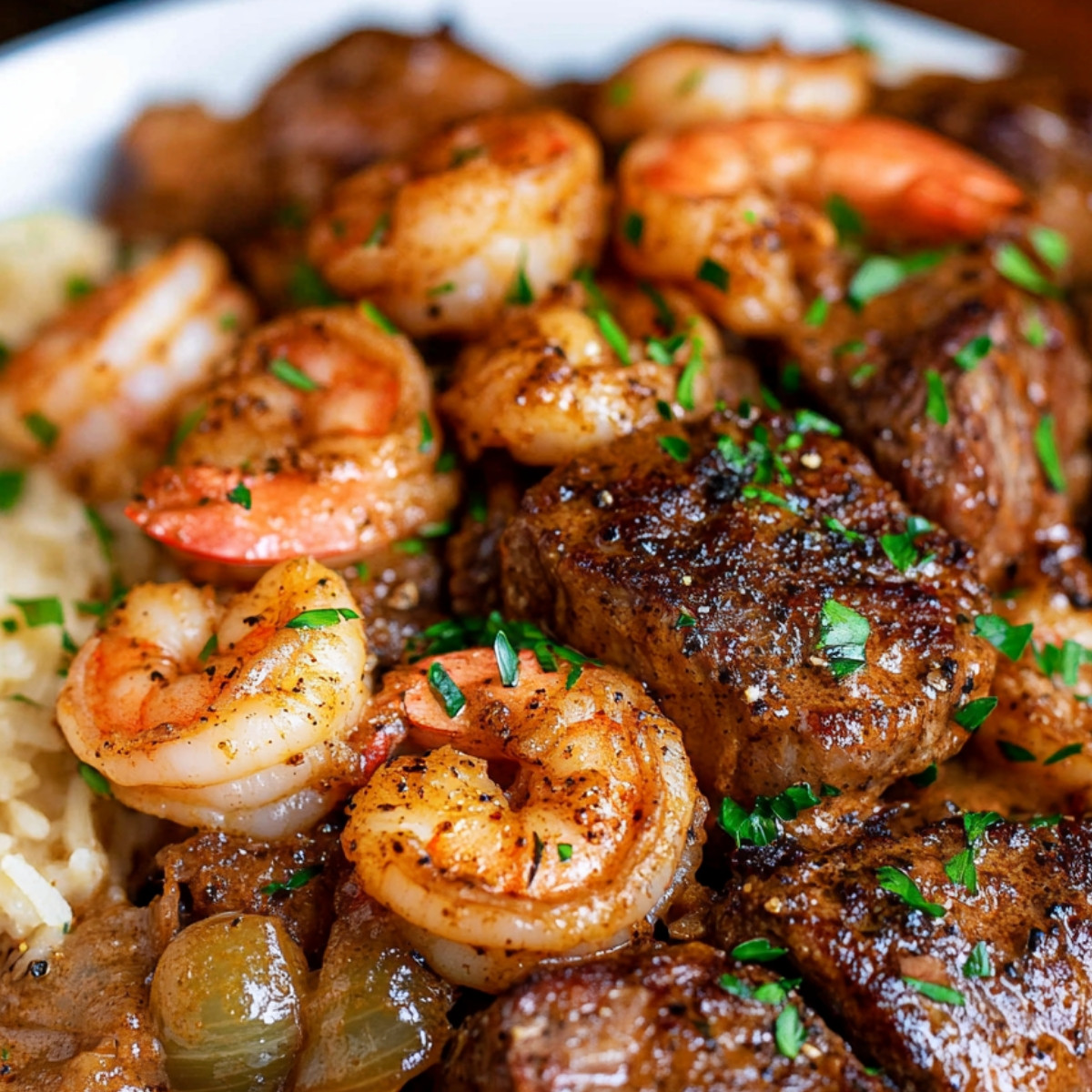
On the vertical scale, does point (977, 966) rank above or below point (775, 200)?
below

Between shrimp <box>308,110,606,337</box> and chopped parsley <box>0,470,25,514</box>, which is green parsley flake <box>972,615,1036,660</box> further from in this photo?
chopped parsley <box>0,470,25,514</box>

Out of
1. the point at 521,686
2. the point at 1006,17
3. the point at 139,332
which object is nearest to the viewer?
the point at 521,686

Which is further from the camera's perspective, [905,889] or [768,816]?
[768,816]

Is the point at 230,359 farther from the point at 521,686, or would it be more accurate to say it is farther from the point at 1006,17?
the point at 1006,17

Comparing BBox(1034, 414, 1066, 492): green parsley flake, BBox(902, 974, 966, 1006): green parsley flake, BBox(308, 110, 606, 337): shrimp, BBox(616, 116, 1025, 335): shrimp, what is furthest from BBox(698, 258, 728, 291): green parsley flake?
BBox(902, 974, 966, 1006): green parsley flake

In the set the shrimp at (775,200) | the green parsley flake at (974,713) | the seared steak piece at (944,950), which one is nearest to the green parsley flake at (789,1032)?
the seared steak piece at (944,950)

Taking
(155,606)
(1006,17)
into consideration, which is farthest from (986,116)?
(155,606)

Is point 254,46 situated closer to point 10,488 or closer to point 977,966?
point 10,488

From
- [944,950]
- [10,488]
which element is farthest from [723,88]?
[944,950]
